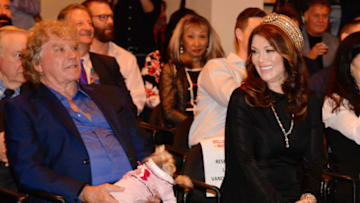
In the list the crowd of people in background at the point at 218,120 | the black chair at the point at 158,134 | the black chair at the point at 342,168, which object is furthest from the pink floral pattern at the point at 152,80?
the black chair at the point at 342,168

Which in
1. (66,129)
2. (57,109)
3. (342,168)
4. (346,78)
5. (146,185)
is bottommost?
(342,168)

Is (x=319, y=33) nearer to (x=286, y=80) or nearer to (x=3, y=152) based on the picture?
(x=286, y=80)

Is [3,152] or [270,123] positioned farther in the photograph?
[3,152]

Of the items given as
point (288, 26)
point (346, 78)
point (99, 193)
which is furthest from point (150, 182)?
point (346, 78)

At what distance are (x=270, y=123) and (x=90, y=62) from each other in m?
1.99

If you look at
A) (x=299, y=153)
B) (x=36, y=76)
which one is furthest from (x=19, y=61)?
(x=299, y=153)

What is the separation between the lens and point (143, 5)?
6648mm

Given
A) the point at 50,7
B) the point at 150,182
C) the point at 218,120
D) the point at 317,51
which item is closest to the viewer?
the point at 150,182

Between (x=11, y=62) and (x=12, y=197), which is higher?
(x=11, y=62)

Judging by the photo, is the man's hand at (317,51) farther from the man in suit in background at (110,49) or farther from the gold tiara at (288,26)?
the gold tiara at (288,26)

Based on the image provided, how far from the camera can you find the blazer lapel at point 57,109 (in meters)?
3.23

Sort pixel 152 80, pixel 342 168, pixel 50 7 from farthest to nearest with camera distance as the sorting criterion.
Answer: pixel 50 7
pixel 152 80
pixel 342 168

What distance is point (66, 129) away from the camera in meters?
3.22

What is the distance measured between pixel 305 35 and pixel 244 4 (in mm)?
1259
